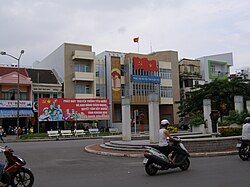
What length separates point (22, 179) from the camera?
906 cm

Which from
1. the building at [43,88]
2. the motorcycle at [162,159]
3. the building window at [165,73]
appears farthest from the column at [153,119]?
the building window at [165,73]

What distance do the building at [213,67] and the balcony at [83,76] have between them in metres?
23.7

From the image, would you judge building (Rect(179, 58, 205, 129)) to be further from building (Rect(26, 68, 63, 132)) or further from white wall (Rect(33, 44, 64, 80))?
building (Rect(26, 68, 63, 132))

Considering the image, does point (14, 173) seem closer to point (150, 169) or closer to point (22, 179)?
point (22, 179)

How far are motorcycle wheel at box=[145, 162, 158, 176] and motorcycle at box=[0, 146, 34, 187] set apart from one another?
355 cm

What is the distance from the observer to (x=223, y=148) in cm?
1678

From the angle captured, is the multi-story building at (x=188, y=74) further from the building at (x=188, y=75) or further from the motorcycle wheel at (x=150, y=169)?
the motorcycle wheel at (x=150, y=169)

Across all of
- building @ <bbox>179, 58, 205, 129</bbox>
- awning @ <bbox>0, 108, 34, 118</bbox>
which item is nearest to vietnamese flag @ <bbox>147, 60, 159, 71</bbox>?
building @ <bbox>179, 58, 205, 129</bbox>

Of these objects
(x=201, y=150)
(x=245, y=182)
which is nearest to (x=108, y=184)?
(x=245, y=182)

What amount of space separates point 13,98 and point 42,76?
6478 millimetres

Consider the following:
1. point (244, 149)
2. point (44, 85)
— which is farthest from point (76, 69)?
point (244, 149)

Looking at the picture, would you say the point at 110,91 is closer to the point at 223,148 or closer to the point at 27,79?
the point at 27,79

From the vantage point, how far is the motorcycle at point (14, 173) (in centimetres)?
874

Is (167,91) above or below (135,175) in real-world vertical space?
above
